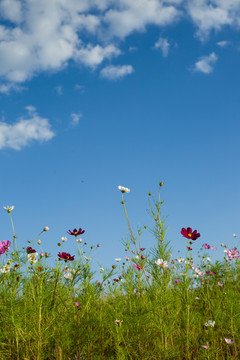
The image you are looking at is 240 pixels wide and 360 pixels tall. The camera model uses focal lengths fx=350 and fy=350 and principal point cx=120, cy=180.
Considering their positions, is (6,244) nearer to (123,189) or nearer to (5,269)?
(5,269)

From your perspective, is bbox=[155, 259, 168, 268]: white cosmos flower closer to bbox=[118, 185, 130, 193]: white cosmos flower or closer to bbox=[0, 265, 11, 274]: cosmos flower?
bbox=[118, 185, 130, 193]: white cosmos flower

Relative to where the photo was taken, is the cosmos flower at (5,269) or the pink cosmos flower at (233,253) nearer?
the cosmos flower at (5,269)

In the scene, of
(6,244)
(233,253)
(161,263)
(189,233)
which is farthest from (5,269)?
(233,253)

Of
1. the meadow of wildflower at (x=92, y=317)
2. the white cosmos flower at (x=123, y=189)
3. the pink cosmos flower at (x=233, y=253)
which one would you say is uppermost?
the white cosmos flower at (x=123, y=189)

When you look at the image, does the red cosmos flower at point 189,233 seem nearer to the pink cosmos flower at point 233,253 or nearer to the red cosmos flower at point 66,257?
the red cosmos flower at point 66,257

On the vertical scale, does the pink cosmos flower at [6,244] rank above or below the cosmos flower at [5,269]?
above

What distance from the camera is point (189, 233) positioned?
3.44 meters

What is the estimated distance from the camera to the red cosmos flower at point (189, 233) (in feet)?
11.2

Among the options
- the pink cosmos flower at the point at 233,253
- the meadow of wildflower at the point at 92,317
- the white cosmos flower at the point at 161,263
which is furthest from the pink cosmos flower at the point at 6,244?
the pink cosmos flower at the point at 233,253

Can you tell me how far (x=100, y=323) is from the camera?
11.1 ft

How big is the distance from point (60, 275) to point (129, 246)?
76 cm

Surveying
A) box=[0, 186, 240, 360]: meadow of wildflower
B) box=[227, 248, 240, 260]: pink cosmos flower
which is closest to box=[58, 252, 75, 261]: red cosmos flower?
box=[0, 186, 240, 360]: meadow of wildflower

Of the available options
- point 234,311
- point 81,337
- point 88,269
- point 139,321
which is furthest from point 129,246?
point 234,311

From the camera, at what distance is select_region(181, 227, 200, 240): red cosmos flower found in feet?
11.2
